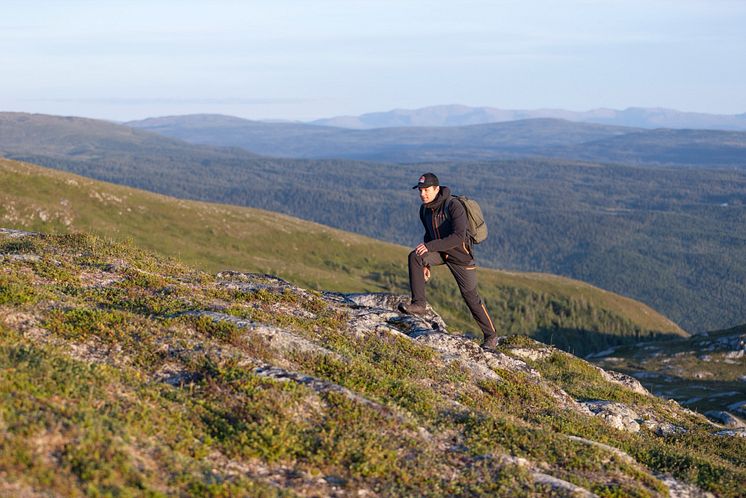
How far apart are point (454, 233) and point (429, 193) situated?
1.49 meters

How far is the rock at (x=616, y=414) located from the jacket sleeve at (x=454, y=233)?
21.3ft

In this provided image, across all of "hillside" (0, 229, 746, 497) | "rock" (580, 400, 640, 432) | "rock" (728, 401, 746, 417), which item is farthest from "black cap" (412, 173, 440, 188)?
"rock" (728, 401, 746, 417)

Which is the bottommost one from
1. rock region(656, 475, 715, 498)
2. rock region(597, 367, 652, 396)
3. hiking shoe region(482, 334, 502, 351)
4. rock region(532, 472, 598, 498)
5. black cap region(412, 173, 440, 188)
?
rock region(597, 367, 652, 396)

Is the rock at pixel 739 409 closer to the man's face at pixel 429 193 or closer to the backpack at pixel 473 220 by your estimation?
the backpack at pixel 473 220

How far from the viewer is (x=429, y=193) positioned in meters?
21.0

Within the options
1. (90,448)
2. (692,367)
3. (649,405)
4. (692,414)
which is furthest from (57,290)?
(692,367)

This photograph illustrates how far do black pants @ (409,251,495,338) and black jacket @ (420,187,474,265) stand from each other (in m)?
0.38

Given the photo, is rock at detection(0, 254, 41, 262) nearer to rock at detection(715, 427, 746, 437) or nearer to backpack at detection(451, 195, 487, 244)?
backpack at detection(451, 195, 487, 244)

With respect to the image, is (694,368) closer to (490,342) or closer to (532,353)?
(532,353)

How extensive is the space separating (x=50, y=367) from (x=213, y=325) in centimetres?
465

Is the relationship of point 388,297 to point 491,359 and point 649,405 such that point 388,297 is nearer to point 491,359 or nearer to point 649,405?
point 491,359

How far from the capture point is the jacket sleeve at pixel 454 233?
2095 cm

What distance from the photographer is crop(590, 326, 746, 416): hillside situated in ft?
190

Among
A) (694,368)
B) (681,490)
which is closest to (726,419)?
(681,490)
